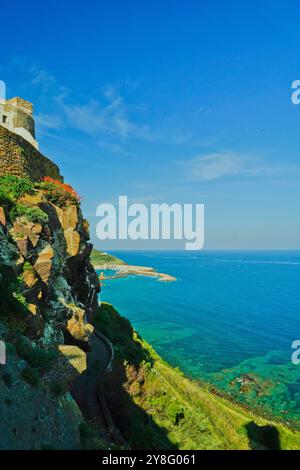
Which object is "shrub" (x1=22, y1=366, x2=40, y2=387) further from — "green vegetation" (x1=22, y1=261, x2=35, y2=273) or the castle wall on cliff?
the castle wall on cliff

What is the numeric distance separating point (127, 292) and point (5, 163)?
300ft

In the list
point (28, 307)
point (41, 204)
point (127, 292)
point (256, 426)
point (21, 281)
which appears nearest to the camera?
point (28, 307)

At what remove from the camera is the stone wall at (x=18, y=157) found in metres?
18.6

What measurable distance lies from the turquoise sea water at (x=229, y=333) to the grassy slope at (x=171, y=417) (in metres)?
9.95

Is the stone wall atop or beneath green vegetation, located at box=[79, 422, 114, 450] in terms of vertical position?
atop

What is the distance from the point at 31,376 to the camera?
9.56 m

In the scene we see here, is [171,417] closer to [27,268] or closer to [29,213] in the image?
[27,268]

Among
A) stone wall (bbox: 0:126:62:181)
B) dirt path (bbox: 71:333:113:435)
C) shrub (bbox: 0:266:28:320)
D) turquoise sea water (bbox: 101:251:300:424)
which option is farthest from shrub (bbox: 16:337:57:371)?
turquoise sea water (bbox: 101:251:300:424)

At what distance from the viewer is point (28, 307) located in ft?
38.9

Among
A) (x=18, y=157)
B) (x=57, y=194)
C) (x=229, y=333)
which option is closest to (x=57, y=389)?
(x=57, y=194)

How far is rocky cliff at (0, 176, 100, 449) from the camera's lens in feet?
28.7

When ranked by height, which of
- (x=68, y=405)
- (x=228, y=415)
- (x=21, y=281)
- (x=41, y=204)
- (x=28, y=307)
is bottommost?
(x=228, y=415)
